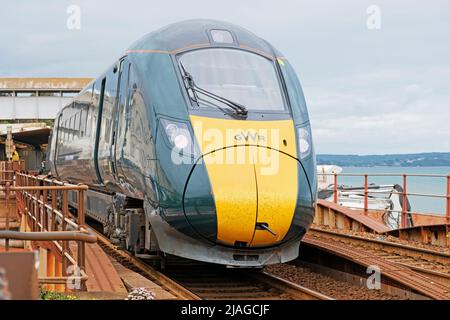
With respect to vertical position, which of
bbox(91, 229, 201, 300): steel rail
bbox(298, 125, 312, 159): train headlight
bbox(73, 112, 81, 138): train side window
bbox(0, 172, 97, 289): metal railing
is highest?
bbox(73, 112, 81, 138): train side window

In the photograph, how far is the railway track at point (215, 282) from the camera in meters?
8.99

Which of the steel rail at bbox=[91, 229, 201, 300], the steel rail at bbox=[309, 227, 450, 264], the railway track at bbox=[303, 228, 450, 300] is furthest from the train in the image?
the steel rail at bbox=[309, 227, 450, 264]

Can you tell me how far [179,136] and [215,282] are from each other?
8.60 feet

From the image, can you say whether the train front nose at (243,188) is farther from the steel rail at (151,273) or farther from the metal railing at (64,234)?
the metal railing at (64,234)

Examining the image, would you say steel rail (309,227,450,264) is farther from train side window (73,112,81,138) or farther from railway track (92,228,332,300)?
train side window (73,112,81,138)

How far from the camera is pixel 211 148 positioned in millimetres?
8328

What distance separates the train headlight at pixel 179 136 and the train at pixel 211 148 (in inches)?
0.6

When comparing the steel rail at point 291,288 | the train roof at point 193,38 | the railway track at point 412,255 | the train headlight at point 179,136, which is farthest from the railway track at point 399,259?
the train roof at point 193,38

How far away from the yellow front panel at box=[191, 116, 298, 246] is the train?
0.04 feet

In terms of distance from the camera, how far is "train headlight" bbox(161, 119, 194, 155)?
27.6ft
